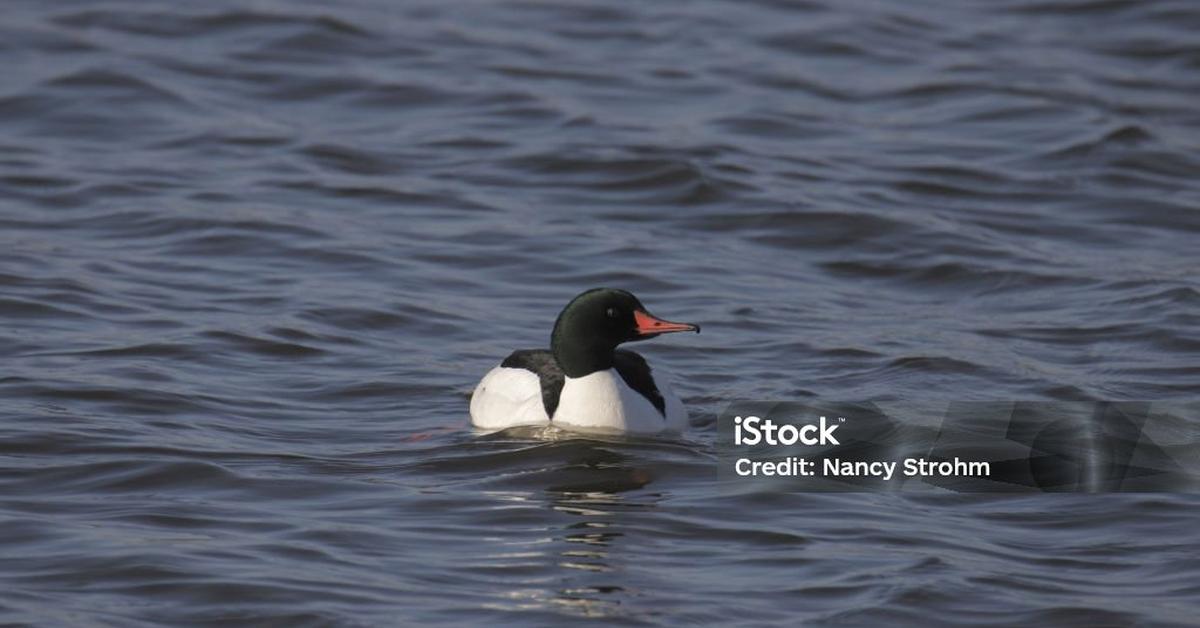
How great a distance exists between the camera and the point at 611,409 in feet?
37.2

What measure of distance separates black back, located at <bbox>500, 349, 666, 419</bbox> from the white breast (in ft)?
0.11

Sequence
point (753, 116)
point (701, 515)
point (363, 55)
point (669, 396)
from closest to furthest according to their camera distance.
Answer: point (701, 515)
point (669, 396)
point (753, 116)
point (363, 55)

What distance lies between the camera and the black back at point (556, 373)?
11484mm

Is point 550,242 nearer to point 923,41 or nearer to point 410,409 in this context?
point 410,409

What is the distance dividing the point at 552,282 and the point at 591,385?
10.4 ft

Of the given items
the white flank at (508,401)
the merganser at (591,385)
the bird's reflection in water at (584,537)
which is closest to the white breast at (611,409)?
the merganser at (591,385)

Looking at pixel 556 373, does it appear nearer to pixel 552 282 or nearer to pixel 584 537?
pixel 584 537

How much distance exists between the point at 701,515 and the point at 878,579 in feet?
3.96

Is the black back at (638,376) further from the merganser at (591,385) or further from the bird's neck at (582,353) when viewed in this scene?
the bird's neck at (582,353)

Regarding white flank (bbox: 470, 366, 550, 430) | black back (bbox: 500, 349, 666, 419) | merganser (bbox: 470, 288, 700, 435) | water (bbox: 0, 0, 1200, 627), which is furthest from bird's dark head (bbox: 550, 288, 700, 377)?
water (bbox: 0, 0, 1200, 627)

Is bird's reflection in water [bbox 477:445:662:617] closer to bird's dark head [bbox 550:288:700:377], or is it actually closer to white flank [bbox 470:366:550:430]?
white flank [bbox 470:366:550:430]

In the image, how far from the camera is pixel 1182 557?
9125mm

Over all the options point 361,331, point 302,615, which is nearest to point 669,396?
point 361,331

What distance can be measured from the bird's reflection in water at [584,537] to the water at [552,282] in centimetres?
3
